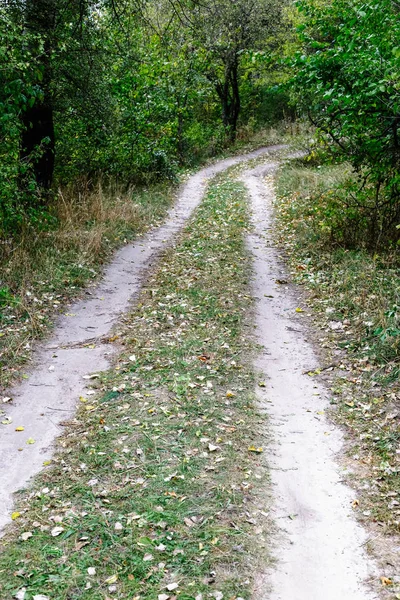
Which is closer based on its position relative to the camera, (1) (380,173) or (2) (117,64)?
(1) (380,173)

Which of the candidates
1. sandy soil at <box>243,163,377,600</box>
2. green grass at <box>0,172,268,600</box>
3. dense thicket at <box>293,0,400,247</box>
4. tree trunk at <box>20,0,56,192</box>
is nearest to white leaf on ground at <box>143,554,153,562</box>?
green grass at <box>0,172,268,600</box>

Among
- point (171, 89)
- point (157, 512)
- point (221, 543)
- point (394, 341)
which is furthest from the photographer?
point (171, 89)

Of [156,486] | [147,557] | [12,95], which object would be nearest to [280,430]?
[156,486]

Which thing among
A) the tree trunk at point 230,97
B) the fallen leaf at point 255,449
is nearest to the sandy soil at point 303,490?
the fallen leaf at point 255,449

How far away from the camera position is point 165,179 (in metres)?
18.4

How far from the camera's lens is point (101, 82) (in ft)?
37.7

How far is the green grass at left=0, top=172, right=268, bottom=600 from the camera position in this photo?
11.2 ft

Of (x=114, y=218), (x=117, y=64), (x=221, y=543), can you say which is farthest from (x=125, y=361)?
(x=117, y=64)

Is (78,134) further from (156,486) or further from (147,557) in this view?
(147,557)

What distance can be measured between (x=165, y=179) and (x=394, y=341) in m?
13.9

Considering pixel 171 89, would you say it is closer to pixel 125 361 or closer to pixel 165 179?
pixel 165 179

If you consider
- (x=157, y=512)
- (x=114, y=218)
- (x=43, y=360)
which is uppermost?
(x=114, y=218)

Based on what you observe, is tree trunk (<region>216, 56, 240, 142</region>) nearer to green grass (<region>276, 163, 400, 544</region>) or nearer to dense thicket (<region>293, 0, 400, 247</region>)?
green grass (<region>276, 163, 400, 544</region>)

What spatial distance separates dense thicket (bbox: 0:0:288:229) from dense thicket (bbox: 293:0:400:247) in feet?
3.45
